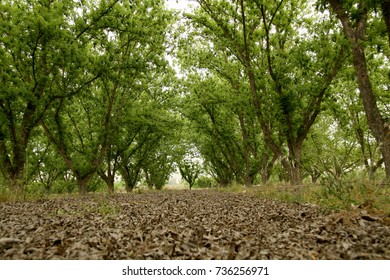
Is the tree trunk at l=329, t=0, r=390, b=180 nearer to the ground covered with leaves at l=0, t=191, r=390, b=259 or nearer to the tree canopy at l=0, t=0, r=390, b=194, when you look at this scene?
the tree canopy at l=0, t=0, r=390, b=194

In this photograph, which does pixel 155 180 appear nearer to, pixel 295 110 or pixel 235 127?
pixel 235 127

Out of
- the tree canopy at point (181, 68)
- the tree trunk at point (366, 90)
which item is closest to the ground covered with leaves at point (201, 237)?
the tree canopy at point (181, 68)

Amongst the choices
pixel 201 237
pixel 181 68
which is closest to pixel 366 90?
pixel 201 237

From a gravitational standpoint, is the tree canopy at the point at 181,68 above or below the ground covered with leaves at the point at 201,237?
above

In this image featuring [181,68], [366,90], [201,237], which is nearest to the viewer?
[201,237]

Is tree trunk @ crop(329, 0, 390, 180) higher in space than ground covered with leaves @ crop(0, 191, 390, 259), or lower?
higher

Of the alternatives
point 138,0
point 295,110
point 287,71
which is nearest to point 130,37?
point 138,0

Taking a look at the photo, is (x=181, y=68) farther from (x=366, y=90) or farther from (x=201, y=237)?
(x=201, y=237)

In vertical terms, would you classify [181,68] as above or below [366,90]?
above

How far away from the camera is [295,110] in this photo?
1620 cm

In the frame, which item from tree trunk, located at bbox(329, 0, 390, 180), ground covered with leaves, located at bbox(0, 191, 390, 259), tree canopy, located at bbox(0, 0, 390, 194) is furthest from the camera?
tree canopy, located at bbox(0, 0, 390, 194)

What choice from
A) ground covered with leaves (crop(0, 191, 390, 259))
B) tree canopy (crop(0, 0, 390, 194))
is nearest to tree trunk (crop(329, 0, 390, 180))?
tree canopy (crop(0, 0, 390, 194))

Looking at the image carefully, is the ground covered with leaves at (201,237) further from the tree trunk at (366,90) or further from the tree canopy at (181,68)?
the tree trunk at (366,90)

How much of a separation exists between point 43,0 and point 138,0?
4.78 metres
